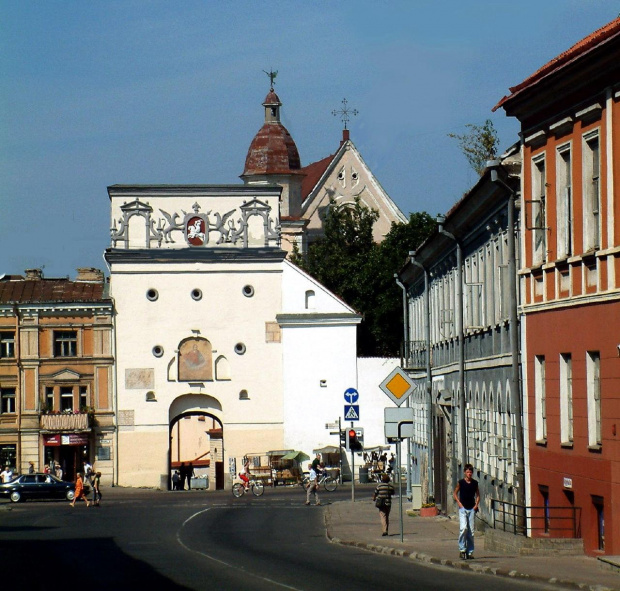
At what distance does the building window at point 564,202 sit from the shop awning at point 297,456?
155 feet

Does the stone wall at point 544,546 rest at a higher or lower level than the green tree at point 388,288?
lower

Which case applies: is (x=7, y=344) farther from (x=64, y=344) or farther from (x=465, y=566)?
(x=465, y=566)

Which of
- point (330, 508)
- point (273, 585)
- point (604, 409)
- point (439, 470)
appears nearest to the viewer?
point (273, 585)

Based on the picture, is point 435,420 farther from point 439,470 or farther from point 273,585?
point 273,585

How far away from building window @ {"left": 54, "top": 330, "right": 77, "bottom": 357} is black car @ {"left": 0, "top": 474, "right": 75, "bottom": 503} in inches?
522

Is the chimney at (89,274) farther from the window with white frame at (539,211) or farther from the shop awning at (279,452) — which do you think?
the window with white frame at (539,211)

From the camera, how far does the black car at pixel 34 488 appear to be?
57.5 meters

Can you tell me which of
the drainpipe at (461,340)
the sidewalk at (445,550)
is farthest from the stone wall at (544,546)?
the drainpipe at (461,340)

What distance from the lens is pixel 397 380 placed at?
28.5 meters

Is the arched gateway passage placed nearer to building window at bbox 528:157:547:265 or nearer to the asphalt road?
the asphalt road

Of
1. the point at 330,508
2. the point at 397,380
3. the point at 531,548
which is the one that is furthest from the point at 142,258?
the point at 531,548

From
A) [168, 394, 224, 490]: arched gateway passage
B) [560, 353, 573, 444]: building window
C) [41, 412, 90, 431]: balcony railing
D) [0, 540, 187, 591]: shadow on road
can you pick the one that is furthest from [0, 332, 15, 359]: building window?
[560, 353, 573, 444]: building window

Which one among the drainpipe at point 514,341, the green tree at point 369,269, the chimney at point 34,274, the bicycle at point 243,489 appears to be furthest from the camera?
the green tree at point 369,269

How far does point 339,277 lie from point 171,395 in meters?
21.0
